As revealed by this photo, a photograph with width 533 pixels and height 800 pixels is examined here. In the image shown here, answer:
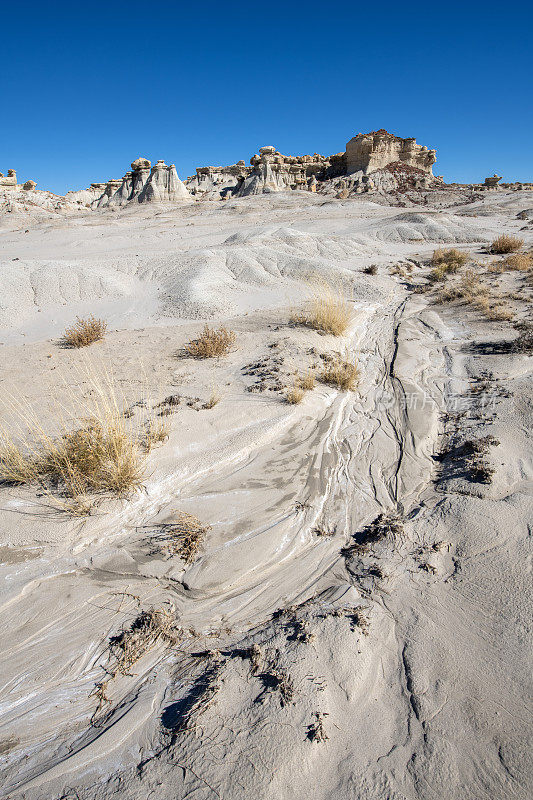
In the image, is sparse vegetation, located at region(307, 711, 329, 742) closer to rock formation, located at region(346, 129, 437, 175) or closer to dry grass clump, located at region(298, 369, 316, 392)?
dry grass clump, located at region(298, 369, 316, 392)

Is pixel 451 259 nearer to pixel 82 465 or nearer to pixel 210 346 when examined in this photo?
pixel 210 346

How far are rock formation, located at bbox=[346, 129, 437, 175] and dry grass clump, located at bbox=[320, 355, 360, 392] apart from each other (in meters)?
42.7

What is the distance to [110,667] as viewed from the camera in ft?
6.87

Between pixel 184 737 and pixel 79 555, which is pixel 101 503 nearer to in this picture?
pixel 79 555

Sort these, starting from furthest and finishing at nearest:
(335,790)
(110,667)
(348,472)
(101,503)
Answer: (348,472), (101,503), (110,667), (335,790)

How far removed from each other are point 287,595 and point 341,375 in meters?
3.26

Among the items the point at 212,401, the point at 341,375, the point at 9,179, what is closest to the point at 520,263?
the point at 341,375

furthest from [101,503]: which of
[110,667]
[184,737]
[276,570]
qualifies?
[184,737]

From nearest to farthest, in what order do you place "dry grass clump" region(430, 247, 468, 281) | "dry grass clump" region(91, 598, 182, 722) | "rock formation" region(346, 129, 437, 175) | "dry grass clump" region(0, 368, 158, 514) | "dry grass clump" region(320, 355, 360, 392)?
"dry grass clump" region(91, 598, 182, 722), "dry grass clump" region(0, 368, 158, 514), "dry grass clump" region(320, 355, 360, 392), "dry grass clump" region(430, 247, 468, 281), "rock formation" region(346, 129, 437, 175)

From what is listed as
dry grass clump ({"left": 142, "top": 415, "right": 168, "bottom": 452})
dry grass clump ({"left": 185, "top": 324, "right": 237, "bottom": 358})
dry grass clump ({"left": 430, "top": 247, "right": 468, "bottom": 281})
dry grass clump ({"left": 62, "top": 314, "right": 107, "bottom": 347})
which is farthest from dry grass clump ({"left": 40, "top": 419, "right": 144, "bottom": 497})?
dry grass clump ({"left": 430, "top": 247, "right": 468, "bottom": 281})

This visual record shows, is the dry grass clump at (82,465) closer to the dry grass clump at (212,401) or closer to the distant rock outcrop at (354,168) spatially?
the dry grass clump at (212,401)

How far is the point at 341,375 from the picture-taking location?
17.0 ft

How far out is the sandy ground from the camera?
165 centimetres

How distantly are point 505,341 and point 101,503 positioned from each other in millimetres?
6340
